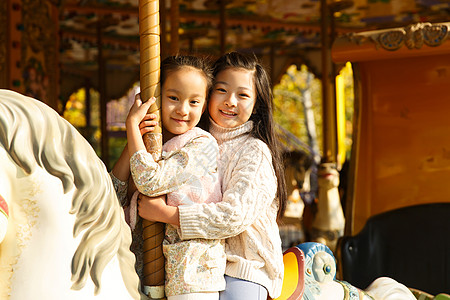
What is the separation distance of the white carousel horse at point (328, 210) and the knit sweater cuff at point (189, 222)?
3471 millimetres

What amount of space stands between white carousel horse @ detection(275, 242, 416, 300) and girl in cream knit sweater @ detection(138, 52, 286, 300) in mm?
100

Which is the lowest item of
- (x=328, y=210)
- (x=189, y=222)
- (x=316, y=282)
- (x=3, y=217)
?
(x=328, y=210)

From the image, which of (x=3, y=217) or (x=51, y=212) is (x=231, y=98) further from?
(x=3, y=217)

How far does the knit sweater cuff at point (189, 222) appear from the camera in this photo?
1.58 meters

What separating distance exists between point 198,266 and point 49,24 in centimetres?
390

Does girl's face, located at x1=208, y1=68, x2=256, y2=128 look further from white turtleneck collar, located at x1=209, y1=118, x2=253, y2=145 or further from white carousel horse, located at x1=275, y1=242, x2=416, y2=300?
white carousel horse, located at x1=275, y1=242, x2=416, y2=300

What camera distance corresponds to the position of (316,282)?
202cm

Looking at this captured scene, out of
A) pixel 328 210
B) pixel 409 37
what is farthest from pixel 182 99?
pixel 328 210

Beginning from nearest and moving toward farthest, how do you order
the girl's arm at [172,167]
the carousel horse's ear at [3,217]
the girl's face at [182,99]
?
the carousel horse's ear at [3,217] → the girl's arm at [172,167] → the girl's face at [182,99]

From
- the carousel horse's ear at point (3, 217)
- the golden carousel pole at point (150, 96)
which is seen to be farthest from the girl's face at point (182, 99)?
the carousel horse's ear at point (3, 217)

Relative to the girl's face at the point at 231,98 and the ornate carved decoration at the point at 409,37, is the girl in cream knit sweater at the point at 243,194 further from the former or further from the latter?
the ornate carved decoration at the point at 409,37

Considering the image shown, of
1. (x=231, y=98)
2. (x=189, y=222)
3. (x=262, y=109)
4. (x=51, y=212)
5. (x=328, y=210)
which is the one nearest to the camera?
(x=51, y=212)

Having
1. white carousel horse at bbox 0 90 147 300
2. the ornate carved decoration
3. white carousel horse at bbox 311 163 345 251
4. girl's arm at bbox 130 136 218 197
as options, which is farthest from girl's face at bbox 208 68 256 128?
white carousel horse at bbox 311 163 345 251

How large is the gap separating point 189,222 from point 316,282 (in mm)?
664
